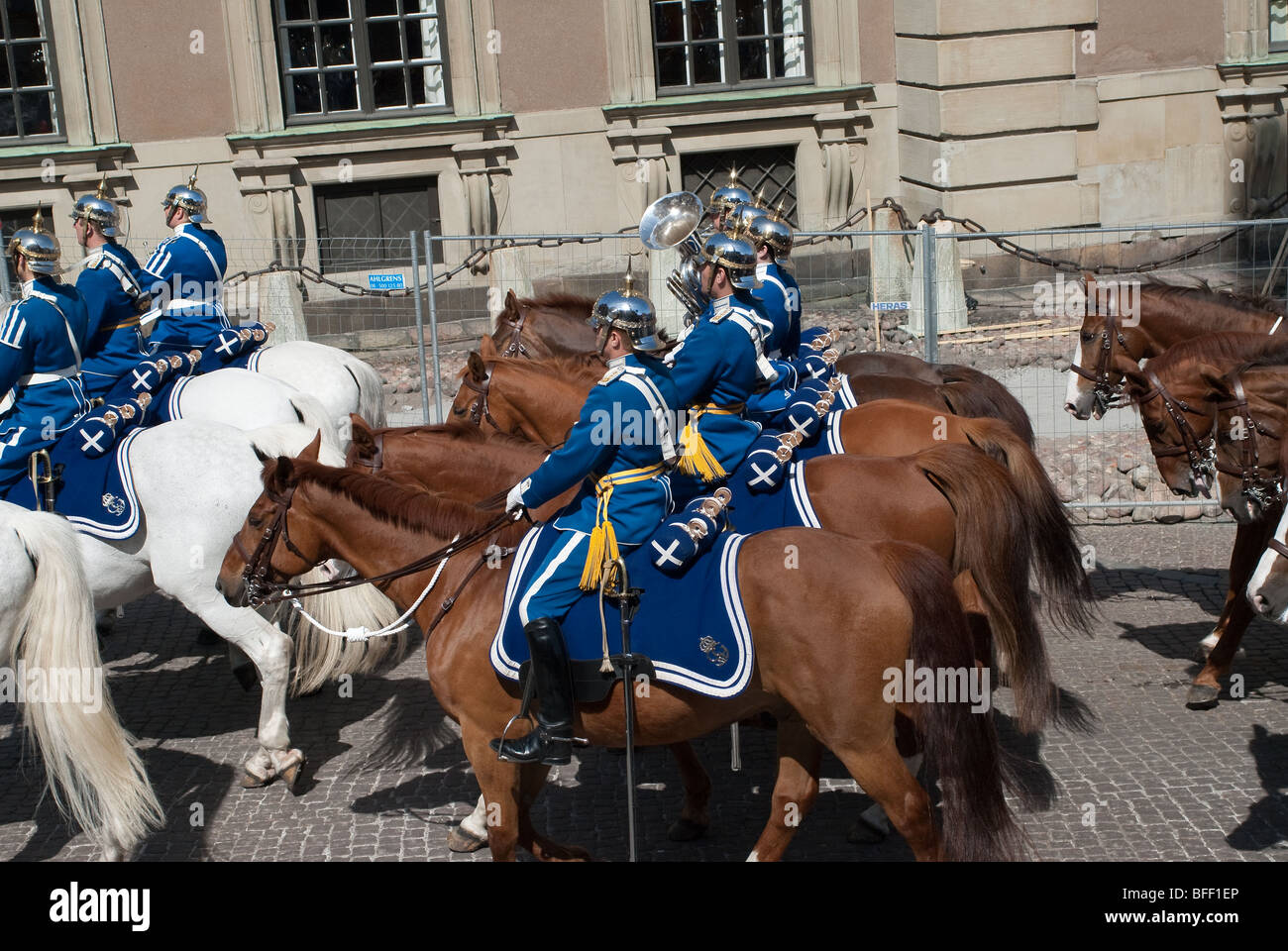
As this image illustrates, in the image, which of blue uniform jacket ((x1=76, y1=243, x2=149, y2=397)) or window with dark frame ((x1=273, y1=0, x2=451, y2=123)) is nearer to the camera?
blue uniform jacket ((x1=76, y1=243, x2=149, y2=397))

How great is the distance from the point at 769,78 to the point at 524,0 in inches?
133

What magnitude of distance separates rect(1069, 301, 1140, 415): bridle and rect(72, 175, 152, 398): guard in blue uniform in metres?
6.33

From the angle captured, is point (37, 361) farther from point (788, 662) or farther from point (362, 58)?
point (362, 58)

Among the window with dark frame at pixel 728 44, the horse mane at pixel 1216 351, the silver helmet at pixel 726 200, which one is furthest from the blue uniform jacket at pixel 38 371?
the window with dark frame at pixel 728 44

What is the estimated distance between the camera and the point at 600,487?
19.0ft

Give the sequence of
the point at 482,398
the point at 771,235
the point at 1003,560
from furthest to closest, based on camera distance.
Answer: the point at 482,398 < the point at 771,235 < the point at 1003,560

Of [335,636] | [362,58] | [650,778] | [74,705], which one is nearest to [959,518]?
[650,778]

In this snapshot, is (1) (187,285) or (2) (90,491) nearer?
(2) (90,491)

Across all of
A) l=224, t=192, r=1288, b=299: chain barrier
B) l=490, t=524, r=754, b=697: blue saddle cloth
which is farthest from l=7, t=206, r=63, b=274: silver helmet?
l=224, t=192, r=1288, b=299: chain barrier

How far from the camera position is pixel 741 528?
687 cm

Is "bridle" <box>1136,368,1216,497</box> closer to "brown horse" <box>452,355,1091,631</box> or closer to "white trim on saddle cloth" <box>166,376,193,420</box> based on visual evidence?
"brown horse" <box>452,355,1091,631</box>

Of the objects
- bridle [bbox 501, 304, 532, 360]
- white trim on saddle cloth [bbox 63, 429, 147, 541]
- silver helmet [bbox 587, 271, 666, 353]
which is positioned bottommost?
white trim on saddle cloth [bbox 63, 429, 147, 541]

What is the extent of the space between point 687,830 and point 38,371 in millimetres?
4634

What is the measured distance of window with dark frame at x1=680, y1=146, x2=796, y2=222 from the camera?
18.5m
